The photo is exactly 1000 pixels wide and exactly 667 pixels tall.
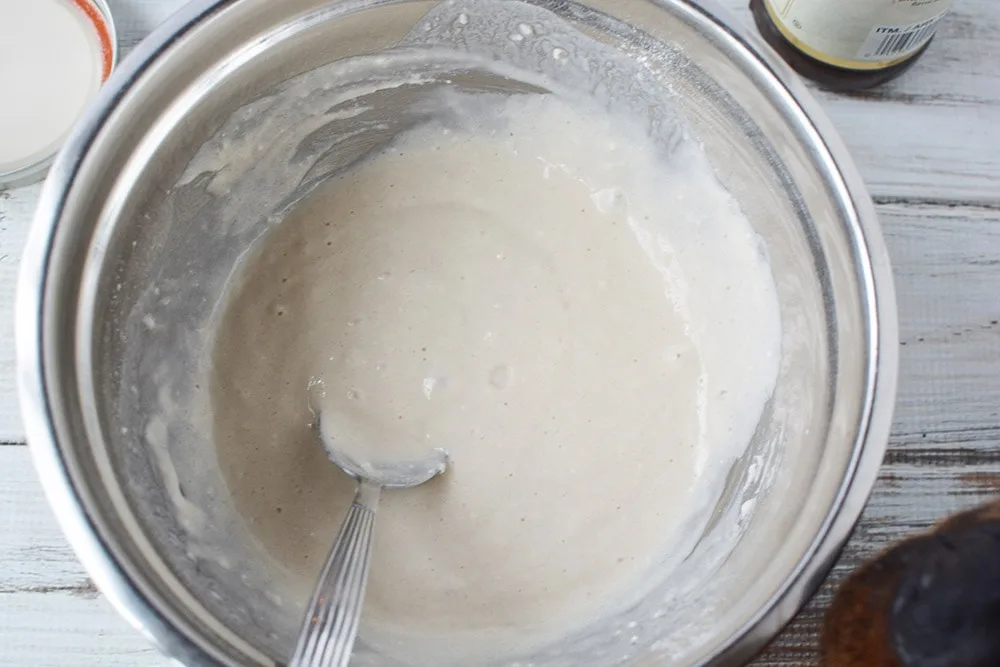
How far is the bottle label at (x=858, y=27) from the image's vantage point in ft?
2.87

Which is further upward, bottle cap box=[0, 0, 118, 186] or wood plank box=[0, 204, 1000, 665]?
bottle cap box=[0, 0, 118, 186]

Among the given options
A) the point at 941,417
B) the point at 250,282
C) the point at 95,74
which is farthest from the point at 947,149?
the point at 95,74

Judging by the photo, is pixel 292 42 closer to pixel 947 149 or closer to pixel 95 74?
pixel 95 74

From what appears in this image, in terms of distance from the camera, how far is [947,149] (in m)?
1.05

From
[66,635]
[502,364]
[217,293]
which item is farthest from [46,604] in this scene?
[502,364]

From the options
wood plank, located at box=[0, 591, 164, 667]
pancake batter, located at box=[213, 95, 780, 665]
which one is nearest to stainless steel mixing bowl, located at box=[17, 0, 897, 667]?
pancake batter, located at box=[213, 95, 780, 665]

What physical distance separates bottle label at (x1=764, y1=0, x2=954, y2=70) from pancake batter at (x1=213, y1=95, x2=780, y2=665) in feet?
0.55

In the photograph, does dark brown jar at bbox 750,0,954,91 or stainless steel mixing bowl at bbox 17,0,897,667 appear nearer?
stainless steel mixing bowl at bbox 17,0,897,667

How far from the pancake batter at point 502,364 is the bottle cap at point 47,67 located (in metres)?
0.26

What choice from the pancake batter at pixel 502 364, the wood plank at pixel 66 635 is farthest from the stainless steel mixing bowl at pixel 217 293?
the wood plank at pixel 66 635

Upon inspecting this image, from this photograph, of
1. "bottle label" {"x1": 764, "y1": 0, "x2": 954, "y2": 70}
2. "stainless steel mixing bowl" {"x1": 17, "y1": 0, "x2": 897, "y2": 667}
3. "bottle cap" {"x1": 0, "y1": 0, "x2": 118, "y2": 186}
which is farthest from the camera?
"bottle cap" {"x1": 0, "y1": 0, "x2": 118, "y2": 186}

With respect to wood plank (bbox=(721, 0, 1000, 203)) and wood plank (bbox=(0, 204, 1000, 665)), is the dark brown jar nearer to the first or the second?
wood plank (bbox=(721, 0, 1000, 203))

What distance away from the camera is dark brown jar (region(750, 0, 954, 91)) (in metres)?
0.88

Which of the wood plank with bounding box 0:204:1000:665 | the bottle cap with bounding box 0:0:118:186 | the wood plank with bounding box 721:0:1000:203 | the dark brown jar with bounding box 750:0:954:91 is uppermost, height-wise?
the bottle cap with bounding box 0:0:118:186
